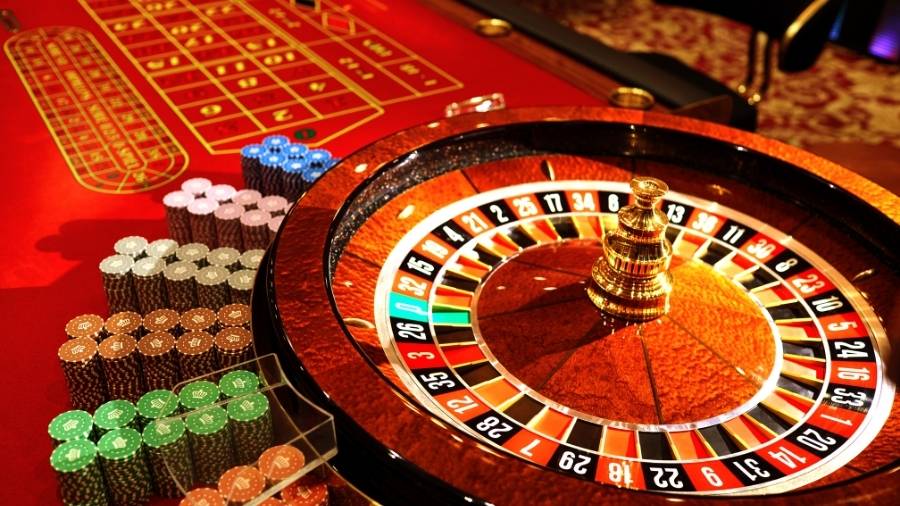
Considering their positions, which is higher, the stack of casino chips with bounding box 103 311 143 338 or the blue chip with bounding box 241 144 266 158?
the blue chip with bounding box 241 144 266 158

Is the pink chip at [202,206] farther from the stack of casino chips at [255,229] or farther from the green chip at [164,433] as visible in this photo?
the green chip at [164,433]

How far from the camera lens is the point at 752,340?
4.72ft

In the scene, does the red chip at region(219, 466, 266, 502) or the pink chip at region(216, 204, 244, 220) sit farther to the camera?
the pink chip at region(216, 204, 244, 220)

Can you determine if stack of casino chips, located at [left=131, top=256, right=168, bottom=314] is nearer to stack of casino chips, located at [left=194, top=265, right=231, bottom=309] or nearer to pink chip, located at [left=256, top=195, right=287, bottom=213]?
stack of casino chips, located at [left=194, top=265, right=231, bottom=309]

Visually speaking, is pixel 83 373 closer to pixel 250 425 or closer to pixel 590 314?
pixel 250 425

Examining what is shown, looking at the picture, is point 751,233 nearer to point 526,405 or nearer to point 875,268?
point 875,268

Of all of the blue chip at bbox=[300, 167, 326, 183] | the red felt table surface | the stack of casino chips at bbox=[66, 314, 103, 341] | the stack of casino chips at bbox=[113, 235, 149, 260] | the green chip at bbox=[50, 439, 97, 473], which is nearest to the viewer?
the green chip at bbox=[50, 439, 97, 473]

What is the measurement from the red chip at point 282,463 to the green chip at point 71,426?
1.15 feet

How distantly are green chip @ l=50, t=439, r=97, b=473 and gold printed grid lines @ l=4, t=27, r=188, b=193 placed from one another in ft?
3.21

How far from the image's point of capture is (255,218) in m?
1.82

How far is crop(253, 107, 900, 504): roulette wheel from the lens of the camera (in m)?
1.13

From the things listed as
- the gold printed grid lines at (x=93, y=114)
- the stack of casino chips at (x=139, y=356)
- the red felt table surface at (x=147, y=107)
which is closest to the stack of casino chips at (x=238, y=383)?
the stack of casino chips at (x=139, y=356)

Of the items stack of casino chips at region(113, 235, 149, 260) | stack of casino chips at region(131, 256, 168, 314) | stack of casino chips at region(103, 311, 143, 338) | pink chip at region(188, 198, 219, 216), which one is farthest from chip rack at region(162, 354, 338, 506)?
pink chip at region(188, 198, 219, 216)

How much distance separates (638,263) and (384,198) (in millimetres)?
496
